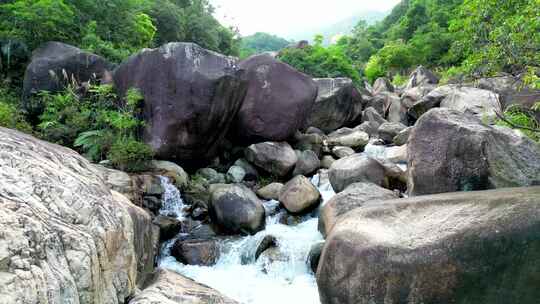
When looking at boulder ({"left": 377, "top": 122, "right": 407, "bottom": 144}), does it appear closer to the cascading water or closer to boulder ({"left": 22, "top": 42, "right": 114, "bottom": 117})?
the cascading water

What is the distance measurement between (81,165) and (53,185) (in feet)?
3.03

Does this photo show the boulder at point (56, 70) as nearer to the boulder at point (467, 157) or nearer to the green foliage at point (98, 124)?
the green foliage at point (98, 124)

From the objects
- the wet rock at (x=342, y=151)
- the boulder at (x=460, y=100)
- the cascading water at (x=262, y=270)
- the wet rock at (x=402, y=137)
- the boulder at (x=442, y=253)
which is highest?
the boulder at (x=442, y=253)

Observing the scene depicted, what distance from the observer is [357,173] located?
9805mm

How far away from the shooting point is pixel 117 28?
1596 cm

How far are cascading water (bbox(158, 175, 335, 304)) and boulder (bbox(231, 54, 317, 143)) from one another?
4759 millimetres

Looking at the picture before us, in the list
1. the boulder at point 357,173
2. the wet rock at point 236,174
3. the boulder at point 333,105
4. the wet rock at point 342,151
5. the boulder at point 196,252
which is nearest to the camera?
the boulder at point 196,252

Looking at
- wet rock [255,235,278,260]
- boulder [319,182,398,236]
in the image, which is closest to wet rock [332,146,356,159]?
boulder [319,182,398,236]

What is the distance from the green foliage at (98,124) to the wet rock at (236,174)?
2.58 m

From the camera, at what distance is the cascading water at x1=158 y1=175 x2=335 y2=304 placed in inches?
279

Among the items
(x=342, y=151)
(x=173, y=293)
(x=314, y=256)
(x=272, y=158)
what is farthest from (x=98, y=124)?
(x=342, y=151)

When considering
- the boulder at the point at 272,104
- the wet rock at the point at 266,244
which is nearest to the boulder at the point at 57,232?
the wet rock at the point at 266,244

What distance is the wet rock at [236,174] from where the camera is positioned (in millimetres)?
11688

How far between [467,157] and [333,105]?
1129cm
